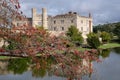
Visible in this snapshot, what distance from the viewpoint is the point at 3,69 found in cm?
2292

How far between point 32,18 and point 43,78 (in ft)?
128

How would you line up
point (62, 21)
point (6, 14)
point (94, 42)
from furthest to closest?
1. point (62, 21)
2. point (94, 42)
3. point (6, 14)

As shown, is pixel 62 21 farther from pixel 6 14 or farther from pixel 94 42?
pixel 6 14

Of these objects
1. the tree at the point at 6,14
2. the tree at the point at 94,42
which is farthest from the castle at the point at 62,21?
the tree at the point at 6,14

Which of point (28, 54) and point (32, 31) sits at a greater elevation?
point (32, 31)

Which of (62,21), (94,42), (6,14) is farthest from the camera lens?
(62,21)

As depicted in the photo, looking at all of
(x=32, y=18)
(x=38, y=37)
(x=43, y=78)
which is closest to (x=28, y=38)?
(x=38, y=37)

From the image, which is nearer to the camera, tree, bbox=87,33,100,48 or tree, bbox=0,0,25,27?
tree, bbox=0,0,25,27

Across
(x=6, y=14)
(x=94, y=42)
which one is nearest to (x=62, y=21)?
(x=94, y=42)

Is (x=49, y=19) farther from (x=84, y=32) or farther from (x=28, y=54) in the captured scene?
(x=28, y=54)

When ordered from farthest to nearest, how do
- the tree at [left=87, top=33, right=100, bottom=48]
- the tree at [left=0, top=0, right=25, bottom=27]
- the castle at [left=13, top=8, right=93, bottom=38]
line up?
the castle at [left=13, top=8, right=93, bottom=38], the tree at [left=87, top=33, right=100, bottom=48], the tree at [left=0, top=0, right=25, bottom=27]

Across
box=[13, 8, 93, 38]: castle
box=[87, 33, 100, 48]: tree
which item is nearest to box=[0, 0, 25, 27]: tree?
box=[87, 33, 100, 48]: tree

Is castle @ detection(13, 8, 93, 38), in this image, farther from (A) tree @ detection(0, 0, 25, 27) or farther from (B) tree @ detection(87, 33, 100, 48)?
(A) tree @ detection(0, 0, 25, 27)

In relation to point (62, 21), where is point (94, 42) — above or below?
below
